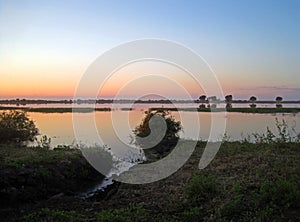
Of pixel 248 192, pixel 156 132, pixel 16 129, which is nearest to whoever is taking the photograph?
pixel 248 192

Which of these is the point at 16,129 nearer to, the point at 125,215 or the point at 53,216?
the point at 53,216

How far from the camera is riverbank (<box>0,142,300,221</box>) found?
506cm

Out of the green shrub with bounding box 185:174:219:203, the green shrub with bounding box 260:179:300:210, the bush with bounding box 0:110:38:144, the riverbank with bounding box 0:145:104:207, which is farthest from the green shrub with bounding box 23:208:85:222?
the bush with bounding box 0:110:38:144

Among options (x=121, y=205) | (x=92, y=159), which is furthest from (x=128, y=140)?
(x=121, y=205)

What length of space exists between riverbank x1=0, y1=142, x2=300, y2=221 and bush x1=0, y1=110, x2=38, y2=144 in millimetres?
5937

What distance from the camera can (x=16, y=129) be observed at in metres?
13.8

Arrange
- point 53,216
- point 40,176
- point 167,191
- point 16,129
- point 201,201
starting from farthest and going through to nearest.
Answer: point 16,129, point 40,176, point 167,191, point 201,201, point 53,216

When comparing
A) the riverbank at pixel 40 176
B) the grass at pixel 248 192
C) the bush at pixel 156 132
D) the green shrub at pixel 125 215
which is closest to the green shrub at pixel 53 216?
the green shrub at pixel 125 215

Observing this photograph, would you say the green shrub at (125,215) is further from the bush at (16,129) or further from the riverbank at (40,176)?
the bush at (16,129)

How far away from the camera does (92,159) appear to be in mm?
10461

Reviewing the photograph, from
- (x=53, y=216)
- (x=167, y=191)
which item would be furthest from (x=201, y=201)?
(x=53, y=216)

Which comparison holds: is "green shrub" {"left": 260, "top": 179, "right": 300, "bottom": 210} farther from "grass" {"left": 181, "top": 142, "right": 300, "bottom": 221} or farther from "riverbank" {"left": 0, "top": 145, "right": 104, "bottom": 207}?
"riverbank" {"left": 0, "top": 145, "right": 104, "bottom": 207}

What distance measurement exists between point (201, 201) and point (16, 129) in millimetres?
10220

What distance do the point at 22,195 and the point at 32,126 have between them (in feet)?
28.6
